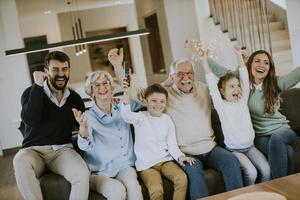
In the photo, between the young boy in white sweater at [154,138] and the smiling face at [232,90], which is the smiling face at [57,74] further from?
the smiling face at [232,90]

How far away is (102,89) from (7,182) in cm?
254

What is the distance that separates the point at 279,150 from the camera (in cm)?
273

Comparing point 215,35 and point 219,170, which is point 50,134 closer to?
point 219,170

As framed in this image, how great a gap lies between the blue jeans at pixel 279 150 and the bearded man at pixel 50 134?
1.26m

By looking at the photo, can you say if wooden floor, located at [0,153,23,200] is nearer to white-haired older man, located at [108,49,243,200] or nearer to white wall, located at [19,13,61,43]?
white-haired older man, located at [108,49,243,200]

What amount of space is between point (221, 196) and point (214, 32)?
4.75 meters

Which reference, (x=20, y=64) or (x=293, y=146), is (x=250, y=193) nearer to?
(x=293, y=146)

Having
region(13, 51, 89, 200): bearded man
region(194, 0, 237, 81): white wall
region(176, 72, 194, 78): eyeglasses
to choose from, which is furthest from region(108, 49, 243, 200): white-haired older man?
region(194, 0, 237, 81): white wall

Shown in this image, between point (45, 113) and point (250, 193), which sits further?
point (45, 113)

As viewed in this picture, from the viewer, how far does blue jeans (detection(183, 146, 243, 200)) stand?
2.59m

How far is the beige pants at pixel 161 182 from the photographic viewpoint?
2.53 m

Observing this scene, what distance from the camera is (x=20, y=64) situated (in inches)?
255

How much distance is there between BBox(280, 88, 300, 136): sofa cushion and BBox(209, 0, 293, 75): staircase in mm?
2321

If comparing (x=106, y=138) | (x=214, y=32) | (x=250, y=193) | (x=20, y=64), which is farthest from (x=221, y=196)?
(x=20, y=64)
